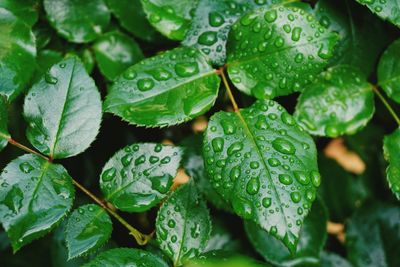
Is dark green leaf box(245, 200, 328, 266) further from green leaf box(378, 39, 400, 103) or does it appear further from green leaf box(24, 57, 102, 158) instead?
green leaf box(24, 57, 102, 158)

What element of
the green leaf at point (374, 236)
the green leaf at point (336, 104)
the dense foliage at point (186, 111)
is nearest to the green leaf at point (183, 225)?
the dense foliage at point (186, 111)

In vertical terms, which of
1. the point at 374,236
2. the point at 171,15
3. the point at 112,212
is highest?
the point at 171,15

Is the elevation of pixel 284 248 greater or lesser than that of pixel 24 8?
lesser

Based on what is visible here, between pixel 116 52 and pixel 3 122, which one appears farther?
pixel 116 52

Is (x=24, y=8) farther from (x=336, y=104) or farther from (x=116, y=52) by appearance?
(x=336, y=104)

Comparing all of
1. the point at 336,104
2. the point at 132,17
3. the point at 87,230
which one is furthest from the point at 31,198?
the point at 336,104

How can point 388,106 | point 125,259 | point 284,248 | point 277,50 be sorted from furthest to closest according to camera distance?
point 284,248, point 388,106, point 277,50, point 125,259

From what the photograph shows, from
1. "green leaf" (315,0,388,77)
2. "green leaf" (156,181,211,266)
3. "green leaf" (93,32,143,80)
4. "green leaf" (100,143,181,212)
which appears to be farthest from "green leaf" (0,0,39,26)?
"green leaf" (315,0,388,77)
